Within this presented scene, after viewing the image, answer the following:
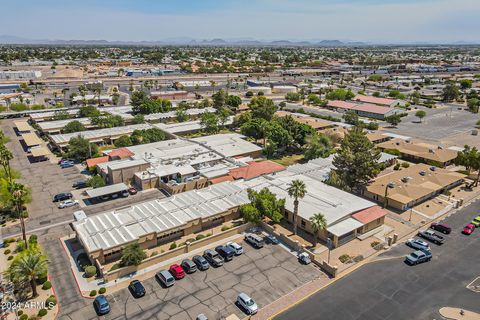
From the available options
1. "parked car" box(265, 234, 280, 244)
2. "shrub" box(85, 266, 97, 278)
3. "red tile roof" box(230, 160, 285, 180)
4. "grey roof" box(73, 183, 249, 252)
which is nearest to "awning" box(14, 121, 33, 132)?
"grey roof" box(73, 183, 249, 252)

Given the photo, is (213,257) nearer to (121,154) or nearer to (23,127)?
(121,154)

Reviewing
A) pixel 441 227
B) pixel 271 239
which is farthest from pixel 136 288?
pixel 441 227

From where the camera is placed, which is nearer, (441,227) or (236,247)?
(236,247)

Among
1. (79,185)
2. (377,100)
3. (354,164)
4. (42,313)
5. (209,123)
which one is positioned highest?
(377,100)

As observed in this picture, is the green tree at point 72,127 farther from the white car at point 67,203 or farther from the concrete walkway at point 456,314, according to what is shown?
the concrete walkway at point 456,314

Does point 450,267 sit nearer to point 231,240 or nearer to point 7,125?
point 231,240

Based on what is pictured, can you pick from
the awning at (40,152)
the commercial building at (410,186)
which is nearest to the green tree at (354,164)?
the commercial building at (410,186)

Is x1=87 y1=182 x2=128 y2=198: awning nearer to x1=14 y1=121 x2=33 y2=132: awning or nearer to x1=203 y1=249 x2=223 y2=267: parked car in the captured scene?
x1=203 y1=249 x2=223 y2=267: parked car
